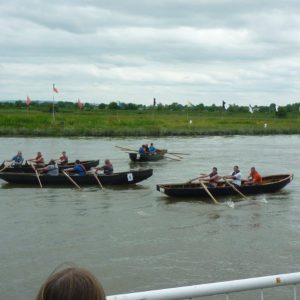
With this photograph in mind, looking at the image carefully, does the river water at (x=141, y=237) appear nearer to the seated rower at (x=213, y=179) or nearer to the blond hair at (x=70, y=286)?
the seated rower at (x=213, y=179)

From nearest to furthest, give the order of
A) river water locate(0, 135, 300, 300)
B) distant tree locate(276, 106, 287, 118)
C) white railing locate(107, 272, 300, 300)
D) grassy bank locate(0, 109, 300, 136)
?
white railing locate(107, 272, 300, 300)
river water locate(0, 135, 300, 300)
grassy bank locate(0, 109, 300, 136)
distant tree locate(276, 106, 287, 118)

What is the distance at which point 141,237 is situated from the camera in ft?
50.9

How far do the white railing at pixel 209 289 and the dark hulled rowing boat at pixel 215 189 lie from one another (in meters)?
17.8

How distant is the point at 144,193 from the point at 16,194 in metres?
6.04

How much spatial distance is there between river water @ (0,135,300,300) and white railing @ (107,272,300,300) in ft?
24.3

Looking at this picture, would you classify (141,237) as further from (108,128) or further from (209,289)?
(108,128)

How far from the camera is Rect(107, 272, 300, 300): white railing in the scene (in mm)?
3242

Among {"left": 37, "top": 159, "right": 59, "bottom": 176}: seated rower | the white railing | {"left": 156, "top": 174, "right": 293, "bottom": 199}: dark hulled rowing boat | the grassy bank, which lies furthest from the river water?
the grassy bank

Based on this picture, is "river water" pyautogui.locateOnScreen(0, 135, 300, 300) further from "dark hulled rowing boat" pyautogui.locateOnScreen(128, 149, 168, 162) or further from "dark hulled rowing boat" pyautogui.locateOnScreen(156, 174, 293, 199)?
"dark hulled rowing boat" pyautogui.locateOnScreen(128, 149, 168, 162)

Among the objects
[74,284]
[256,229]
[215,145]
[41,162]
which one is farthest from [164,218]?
[215,145]

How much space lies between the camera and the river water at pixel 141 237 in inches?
480

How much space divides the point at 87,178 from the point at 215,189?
6.96 metres

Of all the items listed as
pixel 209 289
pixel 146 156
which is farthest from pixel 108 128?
pixel 209 289

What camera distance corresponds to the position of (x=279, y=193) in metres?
23.8
